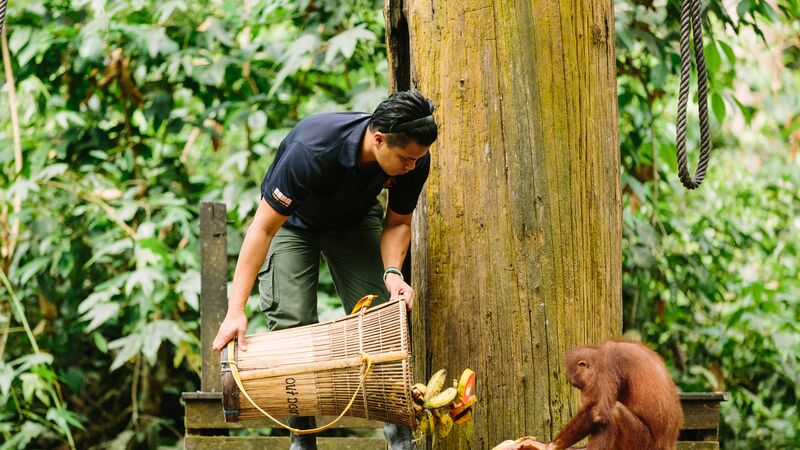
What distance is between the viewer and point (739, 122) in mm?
10008

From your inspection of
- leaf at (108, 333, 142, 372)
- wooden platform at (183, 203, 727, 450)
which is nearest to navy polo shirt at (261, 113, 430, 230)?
wooden platform at (183, 203, 727, 450)

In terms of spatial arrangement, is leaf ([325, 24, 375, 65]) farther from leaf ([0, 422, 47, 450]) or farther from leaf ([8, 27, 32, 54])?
leaf ([0, 422, 47, 450])

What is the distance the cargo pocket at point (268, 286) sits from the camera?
324 centimetres

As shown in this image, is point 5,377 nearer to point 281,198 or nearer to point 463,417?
point 281,198

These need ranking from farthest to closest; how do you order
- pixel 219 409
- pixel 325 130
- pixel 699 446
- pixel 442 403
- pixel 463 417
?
1. pixel 219 409
2. pixel 699 446
3. pixel 325 130
4. pixel 463 417
5. pixel 442 403

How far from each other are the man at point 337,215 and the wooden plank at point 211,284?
104cm

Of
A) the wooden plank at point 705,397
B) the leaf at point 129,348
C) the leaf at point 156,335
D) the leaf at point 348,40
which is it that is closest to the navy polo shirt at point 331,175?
the leaf at point 348,40

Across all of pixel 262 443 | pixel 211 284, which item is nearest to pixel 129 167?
pixel 211 284

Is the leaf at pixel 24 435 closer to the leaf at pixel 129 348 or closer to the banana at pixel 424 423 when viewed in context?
the leaf at pixel 129 348

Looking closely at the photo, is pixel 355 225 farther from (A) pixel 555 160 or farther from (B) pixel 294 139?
(A) pixel 555 160

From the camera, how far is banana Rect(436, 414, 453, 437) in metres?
2.64

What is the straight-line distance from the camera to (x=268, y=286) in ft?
10.8

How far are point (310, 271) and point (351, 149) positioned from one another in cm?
63

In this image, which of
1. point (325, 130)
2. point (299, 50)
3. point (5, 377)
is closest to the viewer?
point (325, 130)
